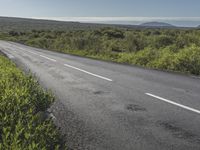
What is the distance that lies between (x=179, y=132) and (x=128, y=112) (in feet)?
5.74

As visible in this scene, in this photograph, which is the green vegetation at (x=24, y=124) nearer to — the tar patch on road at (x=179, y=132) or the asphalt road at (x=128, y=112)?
the asphalt road at (x=128, y=112)

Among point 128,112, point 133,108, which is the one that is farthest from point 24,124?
point 133,108

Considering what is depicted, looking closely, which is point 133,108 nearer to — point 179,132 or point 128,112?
point 128,112

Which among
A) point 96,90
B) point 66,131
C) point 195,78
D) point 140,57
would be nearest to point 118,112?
point 66,131

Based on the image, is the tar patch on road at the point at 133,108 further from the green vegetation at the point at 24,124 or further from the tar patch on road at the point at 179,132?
the green vegetation at the point at 24,124

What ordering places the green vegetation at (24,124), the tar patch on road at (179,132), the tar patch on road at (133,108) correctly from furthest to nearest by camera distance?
the tar patch on road at (133,108) → the tar patch on road at (179,132) → the green vegetation at (24,124)

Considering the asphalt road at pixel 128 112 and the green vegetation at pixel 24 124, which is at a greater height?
the green vegetation at pixel 24 124

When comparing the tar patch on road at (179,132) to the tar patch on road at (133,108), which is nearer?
the tar patch on road at (179,132)

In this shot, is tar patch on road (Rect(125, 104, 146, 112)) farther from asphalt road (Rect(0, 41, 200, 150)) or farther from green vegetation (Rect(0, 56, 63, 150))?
green vegetation (Rect(0, 56, 63, 150))

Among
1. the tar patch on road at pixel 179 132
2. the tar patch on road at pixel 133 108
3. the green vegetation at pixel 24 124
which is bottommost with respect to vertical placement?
the tar patch on road at pixel 133 108

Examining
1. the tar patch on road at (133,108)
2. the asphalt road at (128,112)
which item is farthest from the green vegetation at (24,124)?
the tar patch on road at (133,108)

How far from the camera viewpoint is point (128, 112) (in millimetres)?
7859

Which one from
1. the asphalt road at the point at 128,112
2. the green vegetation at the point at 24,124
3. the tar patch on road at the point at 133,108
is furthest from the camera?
the tar patch on road at the point at 133,108

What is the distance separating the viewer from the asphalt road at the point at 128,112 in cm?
583
